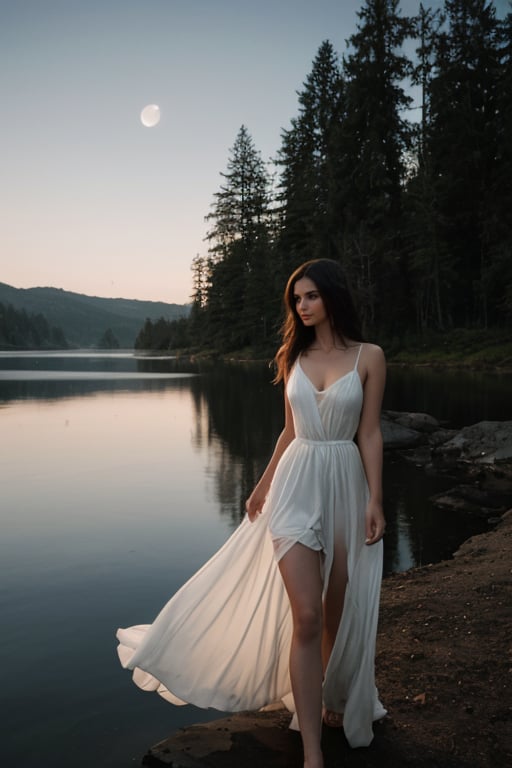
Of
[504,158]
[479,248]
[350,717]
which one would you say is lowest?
[350,717]

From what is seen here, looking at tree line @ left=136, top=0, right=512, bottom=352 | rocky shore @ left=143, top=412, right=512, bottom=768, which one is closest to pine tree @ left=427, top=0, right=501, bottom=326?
tree line @ left=136, top=0, right=512, bottom=352

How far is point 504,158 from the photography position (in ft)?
114

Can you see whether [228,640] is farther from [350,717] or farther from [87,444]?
[87,444]

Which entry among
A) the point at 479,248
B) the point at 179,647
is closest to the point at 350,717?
the point at 179,647

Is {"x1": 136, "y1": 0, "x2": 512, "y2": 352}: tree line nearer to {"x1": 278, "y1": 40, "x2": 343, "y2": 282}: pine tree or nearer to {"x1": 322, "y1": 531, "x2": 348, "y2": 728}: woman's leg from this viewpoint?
{"x1": 278, "y1": 40, "x2": 343, "y2": 282}: pine tree

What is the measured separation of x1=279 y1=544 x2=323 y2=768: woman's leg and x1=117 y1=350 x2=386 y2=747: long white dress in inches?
5.2

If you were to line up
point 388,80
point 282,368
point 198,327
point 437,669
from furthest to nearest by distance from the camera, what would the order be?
point 198,327 → point 388,80 → point 437,669 → point 282,368

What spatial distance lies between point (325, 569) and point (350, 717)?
64 centimetres

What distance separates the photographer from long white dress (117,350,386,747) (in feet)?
8.99

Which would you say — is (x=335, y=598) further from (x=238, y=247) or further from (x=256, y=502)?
(x=238, y=247)

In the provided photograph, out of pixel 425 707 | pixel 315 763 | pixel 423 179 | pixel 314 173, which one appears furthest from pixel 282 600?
pixel 314 173

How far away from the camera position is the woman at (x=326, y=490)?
8.52ft

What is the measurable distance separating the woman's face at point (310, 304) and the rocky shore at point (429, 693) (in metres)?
1.91

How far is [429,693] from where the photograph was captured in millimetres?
3176
